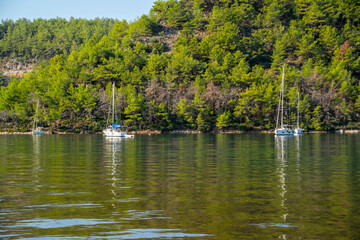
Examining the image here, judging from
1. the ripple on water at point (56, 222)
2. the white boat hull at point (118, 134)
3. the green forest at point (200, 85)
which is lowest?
the ripple on water at point (56, 222)

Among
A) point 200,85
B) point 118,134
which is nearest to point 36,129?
point 118,134

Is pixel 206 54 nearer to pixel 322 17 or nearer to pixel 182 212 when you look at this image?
pixel 322 17

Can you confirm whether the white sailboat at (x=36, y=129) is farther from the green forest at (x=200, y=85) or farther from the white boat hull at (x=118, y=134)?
the white boat hull at (x=118, y=134)

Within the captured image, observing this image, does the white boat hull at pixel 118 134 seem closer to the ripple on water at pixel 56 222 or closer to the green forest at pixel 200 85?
the green forest at pixel 200 85

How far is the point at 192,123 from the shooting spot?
439 ft

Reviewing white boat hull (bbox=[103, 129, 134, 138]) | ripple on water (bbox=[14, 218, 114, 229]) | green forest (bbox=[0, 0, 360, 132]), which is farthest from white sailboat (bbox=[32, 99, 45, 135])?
ripple on water (bbox=[14, 218, 114, 229])

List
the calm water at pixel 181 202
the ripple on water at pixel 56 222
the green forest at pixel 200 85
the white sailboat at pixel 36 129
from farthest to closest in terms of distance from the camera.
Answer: the green forest at pixel 200 85
the white sailboat at pixel 36 129
the ripple on water at pixel 56 222
the calm water at pixel 181 202

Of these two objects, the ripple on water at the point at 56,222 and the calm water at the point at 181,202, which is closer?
the calm water at the point at 181,202

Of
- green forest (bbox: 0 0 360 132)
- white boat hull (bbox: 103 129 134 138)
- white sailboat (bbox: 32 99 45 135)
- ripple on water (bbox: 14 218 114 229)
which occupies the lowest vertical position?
ripple on water (bbox: 14 218 114 229)

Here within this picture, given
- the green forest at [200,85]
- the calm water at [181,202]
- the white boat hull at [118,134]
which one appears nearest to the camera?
the calm water at [181,202]

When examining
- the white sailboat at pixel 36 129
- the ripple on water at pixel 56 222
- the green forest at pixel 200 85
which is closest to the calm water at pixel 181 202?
the ripple on water at pixel 56 222

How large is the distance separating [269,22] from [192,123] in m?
86.9

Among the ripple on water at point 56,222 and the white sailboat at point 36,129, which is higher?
the white sailboat at point 36,129

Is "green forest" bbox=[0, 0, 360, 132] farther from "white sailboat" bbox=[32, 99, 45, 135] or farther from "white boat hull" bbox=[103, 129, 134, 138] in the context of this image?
"white boat hull" bbox=[103, 129, 134, 138]
